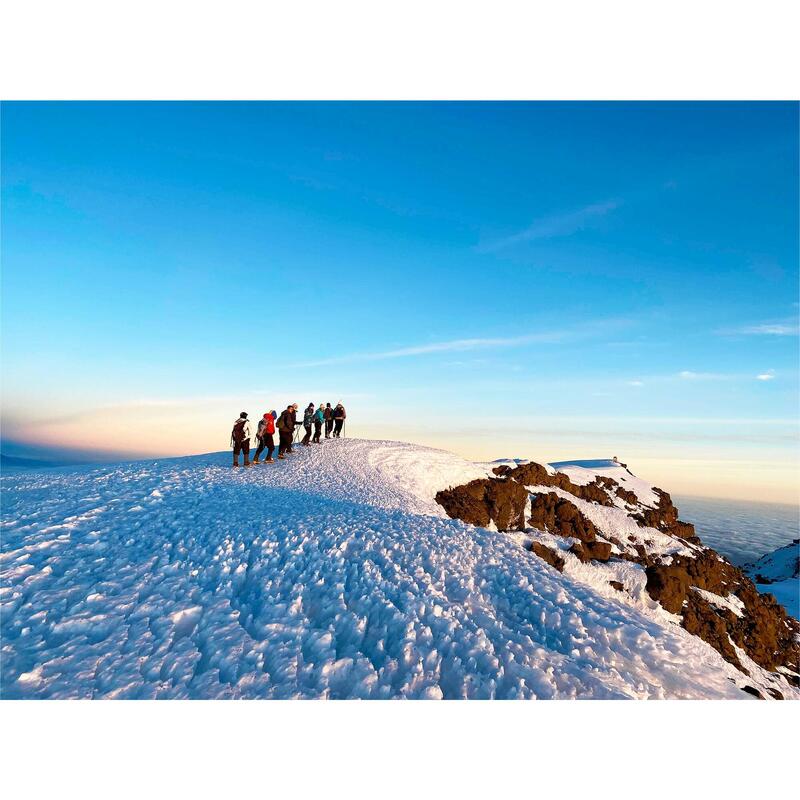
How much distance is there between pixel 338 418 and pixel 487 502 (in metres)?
12.0

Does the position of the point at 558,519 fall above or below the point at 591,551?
above

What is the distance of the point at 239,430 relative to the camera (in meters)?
20.4

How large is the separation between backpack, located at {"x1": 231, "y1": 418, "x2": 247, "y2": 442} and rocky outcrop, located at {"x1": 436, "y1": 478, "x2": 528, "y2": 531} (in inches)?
428

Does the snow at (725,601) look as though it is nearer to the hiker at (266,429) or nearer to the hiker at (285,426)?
the hiker at (285,426)

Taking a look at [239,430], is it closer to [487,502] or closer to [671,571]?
[487,502]

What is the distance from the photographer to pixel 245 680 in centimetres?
600

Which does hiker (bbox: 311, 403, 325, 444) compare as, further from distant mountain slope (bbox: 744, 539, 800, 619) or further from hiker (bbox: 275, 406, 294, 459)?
distant mountain slope (bbox: 744, 539, 800, 619)

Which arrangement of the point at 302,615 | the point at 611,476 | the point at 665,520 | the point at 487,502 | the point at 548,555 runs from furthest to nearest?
1. the point at 611,476
2. the point at 665,520
3. the point at 487,502
4. the point at 548,555
5. the point at 302,615

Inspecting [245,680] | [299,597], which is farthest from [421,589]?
[245,680]

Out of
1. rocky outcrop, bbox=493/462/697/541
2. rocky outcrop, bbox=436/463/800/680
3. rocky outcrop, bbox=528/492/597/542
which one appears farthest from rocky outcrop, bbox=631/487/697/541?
rocky outcrop, bbox=528/492/597/542

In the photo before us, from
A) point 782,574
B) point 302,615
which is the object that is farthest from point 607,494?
point 302,615
